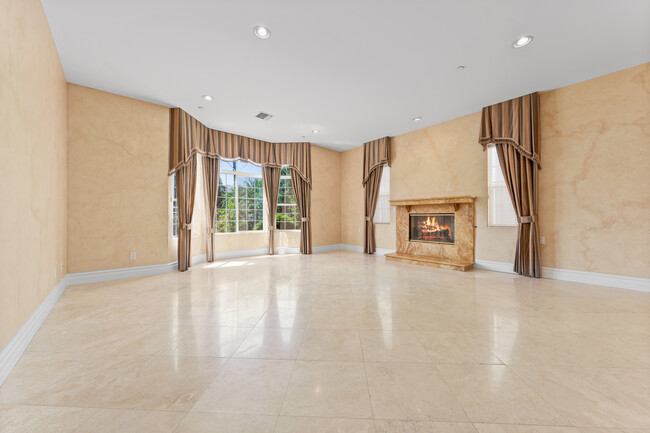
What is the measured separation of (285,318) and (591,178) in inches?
196

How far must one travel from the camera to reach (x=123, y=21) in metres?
2.63

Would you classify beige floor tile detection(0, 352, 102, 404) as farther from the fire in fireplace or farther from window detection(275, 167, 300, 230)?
the fire in fireplace

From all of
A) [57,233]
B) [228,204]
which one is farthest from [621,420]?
[228,204]

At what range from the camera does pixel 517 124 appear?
14.3 ft

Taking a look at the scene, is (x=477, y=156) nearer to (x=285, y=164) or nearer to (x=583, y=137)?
(x=583, y=137)

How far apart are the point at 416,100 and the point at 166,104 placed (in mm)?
4561

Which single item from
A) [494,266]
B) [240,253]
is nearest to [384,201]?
[494,266]

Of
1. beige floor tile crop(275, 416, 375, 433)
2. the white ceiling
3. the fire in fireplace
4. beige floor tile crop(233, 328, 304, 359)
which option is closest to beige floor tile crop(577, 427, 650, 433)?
beige floor tile crop(275, 416, 375, 433)

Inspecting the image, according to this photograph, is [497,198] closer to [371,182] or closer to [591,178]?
[591,178]

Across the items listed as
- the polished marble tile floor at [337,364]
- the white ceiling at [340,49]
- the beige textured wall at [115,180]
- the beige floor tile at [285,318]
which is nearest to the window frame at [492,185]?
the white ceiling at [340,49]

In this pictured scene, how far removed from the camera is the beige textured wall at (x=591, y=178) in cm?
348

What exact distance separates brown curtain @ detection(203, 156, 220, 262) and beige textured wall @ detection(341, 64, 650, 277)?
222 inches

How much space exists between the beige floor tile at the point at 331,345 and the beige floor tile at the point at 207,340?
58cm

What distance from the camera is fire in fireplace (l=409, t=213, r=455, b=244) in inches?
217
